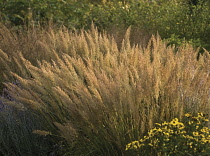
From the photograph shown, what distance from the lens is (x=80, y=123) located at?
3.67m

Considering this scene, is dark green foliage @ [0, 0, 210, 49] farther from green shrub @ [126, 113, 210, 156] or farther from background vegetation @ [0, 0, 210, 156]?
green shrub @ [126, 113, 210, 156]

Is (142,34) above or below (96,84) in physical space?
below

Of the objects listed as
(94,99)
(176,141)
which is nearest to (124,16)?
(94,99)

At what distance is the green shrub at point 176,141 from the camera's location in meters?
3.25

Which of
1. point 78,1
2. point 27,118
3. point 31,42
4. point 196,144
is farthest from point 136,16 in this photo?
point 196,144

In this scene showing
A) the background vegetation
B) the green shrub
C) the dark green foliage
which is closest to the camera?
the green shrub

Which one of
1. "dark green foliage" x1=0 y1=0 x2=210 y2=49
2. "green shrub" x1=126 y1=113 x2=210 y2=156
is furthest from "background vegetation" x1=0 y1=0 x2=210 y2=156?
"dark green foliage" x1=0 y1=0 x2=210 y2=49

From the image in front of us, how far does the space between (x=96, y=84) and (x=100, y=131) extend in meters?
0.44

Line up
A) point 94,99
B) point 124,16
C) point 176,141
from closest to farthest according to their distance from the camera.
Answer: point 176,141
point 94,99
point 124,16

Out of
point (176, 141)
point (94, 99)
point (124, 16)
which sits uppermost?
point (94, 99)

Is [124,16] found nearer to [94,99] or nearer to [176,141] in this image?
[94,99]

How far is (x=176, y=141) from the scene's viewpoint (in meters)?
3.34

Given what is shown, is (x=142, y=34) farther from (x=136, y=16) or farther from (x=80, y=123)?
(x=80, y=123)

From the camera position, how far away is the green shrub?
3.25 metres
